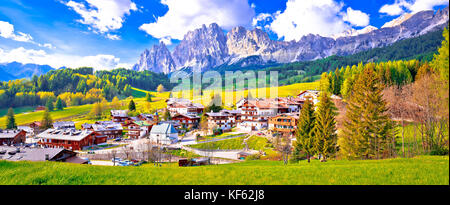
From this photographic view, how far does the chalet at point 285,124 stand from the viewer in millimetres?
50031

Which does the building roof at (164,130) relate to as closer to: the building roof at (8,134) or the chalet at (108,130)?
the chalet at (108,130)

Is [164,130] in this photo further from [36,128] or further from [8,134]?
[36,128]

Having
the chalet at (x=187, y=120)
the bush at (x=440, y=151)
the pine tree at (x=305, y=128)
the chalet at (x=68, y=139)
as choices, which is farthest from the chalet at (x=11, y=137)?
the bush at (x=440, y=151)

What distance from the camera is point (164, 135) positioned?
193 ft

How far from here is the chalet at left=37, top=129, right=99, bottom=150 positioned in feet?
191

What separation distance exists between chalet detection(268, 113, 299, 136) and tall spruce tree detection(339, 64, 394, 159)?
81.7ft

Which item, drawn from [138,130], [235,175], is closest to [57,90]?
[138,130]

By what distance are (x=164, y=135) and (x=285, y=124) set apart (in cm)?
Result: 3389

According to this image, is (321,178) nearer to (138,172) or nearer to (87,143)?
(138,172)

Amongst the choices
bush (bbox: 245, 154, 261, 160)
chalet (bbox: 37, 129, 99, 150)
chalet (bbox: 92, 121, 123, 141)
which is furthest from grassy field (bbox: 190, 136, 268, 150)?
chalet (bbox: 92, 121, 123, 141)

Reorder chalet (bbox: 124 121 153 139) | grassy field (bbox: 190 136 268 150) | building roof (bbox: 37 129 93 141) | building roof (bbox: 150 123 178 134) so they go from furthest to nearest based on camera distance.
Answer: chalet (bbox: 124 121 153 139) → building roof (bbox: 150 123 178 134) → building roof (bbox: 37 129 93 141) → grassy field (bbox: 190 136 268 150)

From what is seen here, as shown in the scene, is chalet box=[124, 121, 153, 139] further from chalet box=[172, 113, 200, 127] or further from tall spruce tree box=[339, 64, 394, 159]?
tall spruce tree box=[339, 64, 394, 159]
